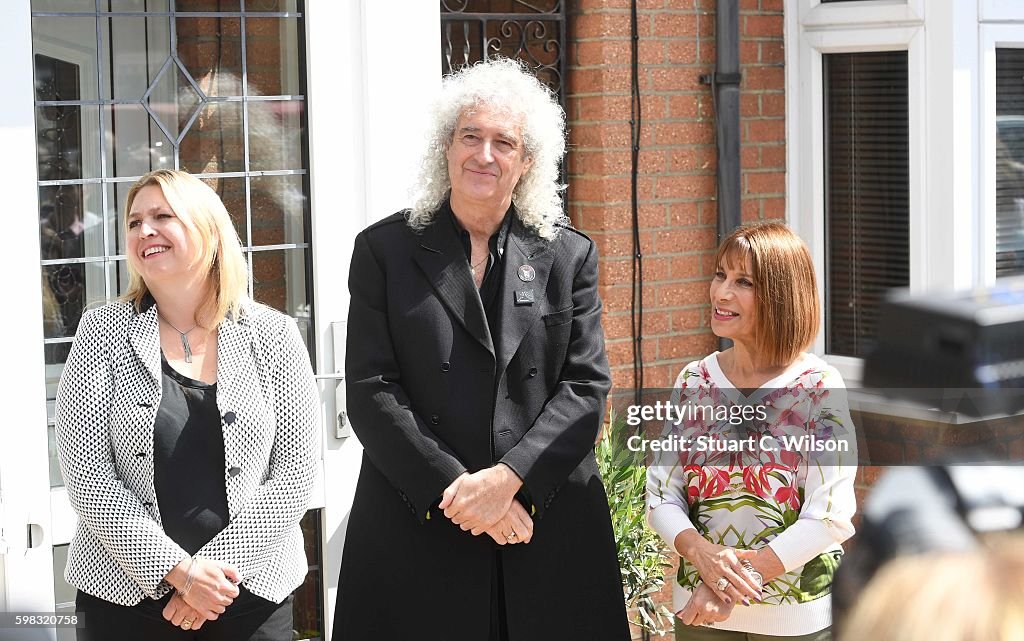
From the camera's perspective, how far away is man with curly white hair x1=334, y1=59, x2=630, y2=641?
248 centimetres

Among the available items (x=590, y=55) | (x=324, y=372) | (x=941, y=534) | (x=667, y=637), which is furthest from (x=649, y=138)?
(x=941, y=534)

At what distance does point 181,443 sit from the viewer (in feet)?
7.98

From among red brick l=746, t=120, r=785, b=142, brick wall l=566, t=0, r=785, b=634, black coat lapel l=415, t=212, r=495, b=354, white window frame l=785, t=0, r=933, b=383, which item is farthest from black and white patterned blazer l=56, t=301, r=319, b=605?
red brick l=746, t=120, r=785, b=142

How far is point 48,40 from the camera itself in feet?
9.67

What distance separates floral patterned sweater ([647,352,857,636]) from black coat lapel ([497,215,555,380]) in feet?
1.30

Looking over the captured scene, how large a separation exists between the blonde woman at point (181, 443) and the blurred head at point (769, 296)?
94 cm

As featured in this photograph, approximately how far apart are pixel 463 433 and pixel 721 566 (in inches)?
23.3

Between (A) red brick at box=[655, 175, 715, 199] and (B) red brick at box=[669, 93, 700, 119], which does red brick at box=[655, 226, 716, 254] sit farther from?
(B) red brick at box=[669, 93, 700, 119]

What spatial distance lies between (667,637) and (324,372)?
1453 mm

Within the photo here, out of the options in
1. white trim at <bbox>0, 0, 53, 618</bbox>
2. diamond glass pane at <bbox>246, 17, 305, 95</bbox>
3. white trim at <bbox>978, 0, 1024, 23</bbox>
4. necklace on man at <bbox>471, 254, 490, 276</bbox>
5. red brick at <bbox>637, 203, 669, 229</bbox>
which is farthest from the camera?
red brick at <bbox>637, 203, 669, 229</bbox>

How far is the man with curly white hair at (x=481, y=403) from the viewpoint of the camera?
248cm

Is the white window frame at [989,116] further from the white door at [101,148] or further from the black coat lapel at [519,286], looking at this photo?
the white door at [101,148]

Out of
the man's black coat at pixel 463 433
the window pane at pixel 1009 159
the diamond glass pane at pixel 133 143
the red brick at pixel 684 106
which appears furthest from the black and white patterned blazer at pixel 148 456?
the window pane at pixel 1009 159

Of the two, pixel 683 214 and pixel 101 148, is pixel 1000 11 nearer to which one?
pixel 683 214
